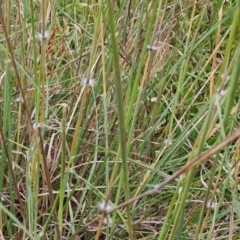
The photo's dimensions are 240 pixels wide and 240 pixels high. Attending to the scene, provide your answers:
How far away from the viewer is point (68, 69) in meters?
1.08

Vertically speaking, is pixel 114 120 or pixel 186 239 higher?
pixel 114 120

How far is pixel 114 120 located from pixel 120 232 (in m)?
0.20

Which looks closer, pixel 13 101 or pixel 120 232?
pixel 120 232

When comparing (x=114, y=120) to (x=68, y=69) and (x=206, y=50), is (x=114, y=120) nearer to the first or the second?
(x=68, y=69)

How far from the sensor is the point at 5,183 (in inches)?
35.3

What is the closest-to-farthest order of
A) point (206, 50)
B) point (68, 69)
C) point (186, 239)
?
point (186, 239), point (68, 69), point (206, 50)

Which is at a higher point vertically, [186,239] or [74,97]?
[74,97]

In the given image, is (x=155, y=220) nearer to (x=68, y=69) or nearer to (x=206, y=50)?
(x=68, y=69)

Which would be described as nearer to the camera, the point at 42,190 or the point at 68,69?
the point at 42,190

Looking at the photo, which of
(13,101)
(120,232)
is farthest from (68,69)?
(120,232)

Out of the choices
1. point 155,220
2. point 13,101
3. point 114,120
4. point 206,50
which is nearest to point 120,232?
point 155,220

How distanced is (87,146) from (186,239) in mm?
243

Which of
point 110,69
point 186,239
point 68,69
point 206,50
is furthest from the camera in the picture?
point 206,50

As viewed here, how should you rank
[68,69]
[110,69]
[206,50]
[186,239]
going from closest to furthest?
1. [186,239]
2. [110,69]
3. [68,69]
4. [206,50]
